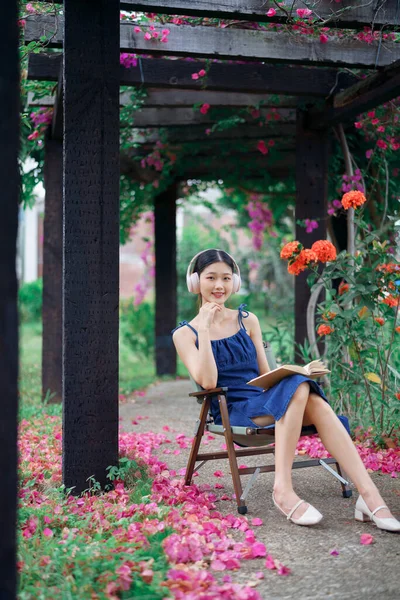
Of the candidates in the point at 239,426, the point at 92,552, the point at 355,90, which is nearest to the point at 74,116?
the point at 239,426

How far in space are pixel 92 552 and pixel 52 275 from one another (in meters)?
5.02

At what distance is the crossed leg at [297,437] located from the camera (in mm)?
3473

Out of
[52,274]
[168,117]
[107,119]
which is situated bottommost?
[52,274]

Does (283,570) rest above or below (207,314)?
below

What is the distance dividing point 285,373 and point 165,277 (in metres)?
6.69

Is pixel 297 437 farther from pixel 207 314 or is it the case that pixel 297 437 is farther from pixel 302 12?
pixel 302 12

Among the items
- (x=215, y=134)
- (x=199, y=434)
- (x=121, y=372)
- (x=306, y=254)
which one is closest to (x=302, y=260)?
(x=306, y=254)

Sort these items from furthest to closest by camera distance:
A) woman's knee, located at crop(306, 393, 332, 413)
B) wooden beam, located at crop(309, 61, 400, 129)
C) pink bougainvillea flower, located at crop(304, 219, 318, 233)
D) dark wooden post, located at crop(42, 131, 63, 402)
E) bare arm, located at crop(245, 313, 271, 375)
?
1. dark wooden post, located at crop(42, 131, 63, 402)
2. pink bougainvillea flower, located at crop(304, 219, 318, 233)
3. wooden beam, located at crop(309, 61, 400, 129)
4. bare arm, located at crop(245, 313, 271, 375)
5. woman's knee, located at crop(306, 393, 332, 413)

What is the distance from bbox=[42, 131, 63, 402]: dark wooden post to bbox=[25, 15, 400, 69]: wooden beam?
93.2 inches

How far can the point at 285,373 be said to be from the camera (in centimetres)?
360

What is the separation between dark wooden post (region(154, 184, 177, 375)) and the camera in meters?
10.1

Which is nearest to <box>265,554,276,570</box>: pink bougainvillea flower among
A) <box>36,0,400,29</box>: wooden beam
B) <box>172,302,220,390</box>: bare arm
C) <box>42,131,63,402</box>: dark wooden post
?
<box>172,302,220,390</box>: bare arm

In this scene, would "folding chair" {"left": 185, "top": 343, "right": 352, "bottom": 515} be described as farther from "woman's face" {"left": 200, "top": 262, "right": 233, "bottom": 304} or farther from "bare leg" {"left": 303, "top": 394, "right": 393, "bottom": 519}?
"woman's face" {"left": 200, "top": 262, "right": 233, "bottom": 304}

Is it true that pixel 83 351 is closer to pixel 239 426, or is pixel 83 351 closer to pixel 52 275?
pixel 239 426
